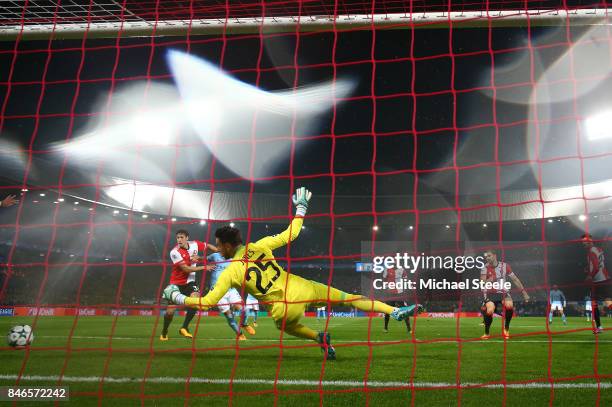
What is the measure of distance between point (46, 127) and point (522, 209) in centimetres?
Result: 2726

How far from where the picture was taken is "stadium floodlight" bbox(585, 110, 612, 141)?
25.3m

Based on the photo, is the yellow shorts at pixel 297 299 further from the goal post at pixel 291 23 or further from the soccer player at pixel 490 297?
the soccer player at pixel 490 297

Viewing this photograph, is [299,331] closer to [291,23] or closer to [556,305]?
[291,23]

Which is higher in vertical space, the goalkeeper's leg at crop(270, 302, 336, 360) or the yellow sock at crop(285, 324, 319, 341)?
the goalkeeper's leg at crop(270, 302, 336, 360)

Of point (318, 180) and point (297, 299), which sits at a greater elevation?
point (318, 180)

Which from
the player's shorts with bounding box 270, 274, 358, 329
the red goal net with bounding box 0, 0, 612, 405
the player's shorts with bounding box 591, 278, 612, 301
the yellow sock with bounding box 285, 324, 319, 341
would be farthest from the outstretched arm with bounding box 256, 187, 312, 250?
the player's shorts with bounding box 591, 278, 612, 301

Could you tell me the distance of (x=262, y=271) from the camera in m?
5.90

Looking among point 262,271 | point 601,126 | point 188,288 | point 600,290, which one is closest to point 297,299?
point 262,271

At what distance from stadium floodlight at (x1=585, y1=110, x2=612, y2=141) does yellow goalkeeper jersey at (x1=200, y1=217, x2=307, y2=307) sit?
23793mm

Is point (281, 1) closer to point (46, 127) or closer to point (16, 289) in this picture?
point (46, 127)

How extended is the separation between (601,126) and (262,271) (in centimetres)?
2495

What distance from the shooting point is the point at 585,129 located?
26.4 metres

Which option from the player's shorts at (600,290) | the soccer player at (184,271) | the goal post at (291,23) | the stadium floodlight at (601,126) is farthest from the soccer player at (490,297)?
the stadium floodlight at (601,126)

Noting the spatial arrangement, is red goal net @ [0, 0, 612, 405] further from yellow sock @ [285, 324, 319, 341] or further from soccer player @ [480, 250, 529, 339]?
yellow sock @ [285, 324, 319, 341]
